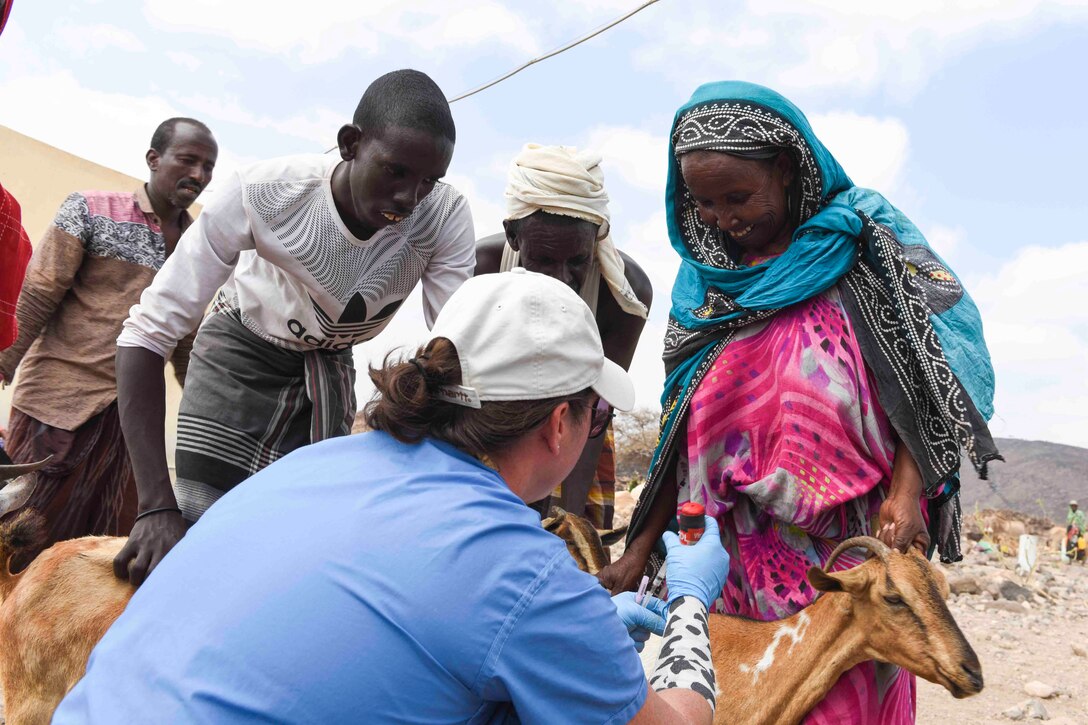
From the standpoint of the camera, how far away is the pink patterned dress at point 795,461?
2.95m

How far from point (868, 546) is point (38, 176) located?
10.6m

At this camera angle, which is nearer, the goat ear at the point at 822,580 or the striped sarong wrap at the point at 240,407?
the goat ear at the point at 822,580

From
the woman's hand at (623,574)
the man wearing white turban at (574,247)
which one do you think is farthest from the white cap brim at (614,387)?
the man wearing white turban at (574,247)

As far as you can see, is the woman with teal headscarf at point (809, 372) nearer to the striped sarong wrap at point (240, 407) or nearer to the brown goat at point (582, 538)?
the brown goat at point (582, 538)

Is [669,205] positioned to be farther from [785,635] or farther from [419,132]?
[785,635]

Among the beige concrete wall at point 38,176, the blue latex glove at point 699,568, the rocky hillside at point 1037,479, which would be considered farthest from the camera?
the rocky hillside at point 1037,479

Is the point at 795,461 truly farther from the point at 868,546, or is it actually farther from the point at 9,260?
the point at 9,260

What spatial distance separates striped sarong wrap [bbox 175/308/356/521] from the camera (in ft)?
10.9

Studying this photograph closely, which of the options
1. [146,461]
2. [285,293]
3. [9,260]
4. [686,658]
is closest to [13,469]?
[146,461]

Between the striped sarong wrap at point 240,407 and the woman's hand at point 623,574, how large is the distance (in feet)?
3.56

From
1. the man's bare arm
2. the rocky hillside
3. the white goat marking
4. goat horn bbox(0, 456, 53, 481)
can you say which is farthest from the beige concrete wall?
the rocky hillside

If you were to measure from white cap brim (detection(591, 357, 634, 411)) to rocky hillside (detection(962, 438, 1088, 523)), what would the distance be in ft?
89.5

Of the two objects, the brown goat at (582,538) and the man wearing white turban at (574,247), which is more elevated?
the man wearing white turban at (574,247)

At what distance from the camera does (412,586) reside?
1633 mm
